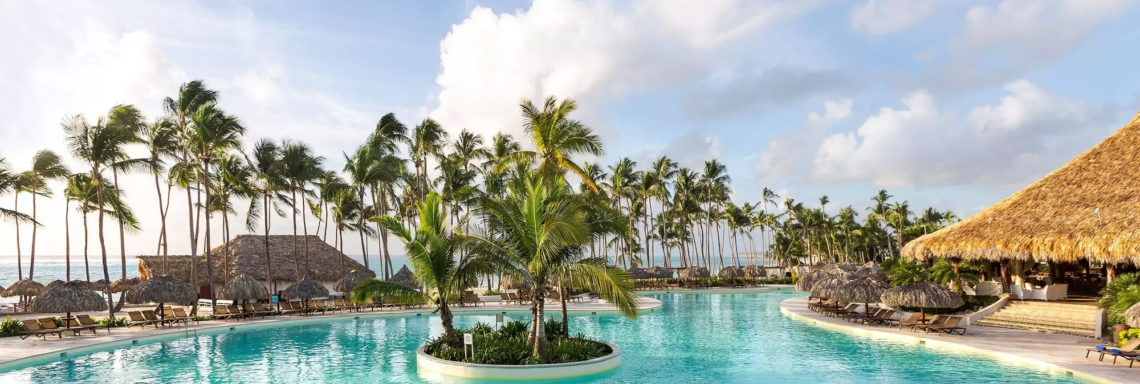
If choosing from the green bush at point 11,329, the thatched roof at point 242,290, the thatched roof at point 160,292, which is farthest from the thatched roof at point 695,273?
the green bush at point 11,329

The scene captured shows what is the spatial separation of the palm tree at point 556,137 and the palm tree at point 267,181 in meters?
16.5

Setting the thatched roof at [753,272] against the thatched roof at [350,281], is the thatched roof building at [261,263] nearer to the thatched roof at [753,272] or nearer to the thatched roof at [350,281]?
the thatched roof at [350,281]

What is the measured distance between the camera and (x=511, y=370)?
13062 millimetres

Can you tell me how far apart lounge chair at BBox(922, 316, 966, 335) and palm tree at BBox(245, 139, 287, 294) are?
2817 cm

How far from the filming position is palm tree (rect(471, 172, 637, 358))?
12453 mm

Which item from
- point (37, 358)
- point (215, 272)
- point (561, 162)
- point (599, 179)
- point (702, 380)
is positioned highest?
point (599, 179)

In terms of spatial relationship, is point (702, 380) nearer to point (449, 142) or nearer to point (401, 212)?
point (449, 142)

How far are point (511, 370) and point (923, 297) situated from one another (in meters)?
13.4

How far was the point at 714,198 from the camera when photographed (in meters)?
64.1

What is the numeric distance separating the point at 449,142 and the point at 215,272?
16437mm

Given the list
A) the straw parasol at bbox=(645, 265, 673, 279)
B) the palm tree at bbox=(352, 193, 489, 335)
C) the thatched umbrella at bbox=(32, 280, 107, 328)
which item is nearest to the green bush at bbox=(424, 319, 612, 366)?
the palm tree at bbox=(352, 193, 489, 335)

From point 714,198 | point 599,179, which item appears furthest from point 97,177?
point 714,198

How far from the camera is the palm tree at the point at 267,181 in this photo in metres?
29.6

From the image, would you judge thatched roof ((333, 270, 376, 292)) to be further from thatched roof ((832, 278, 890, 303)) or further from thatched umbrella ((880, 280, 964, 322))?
thatched umbrella ((880, 280, 964, 322))
